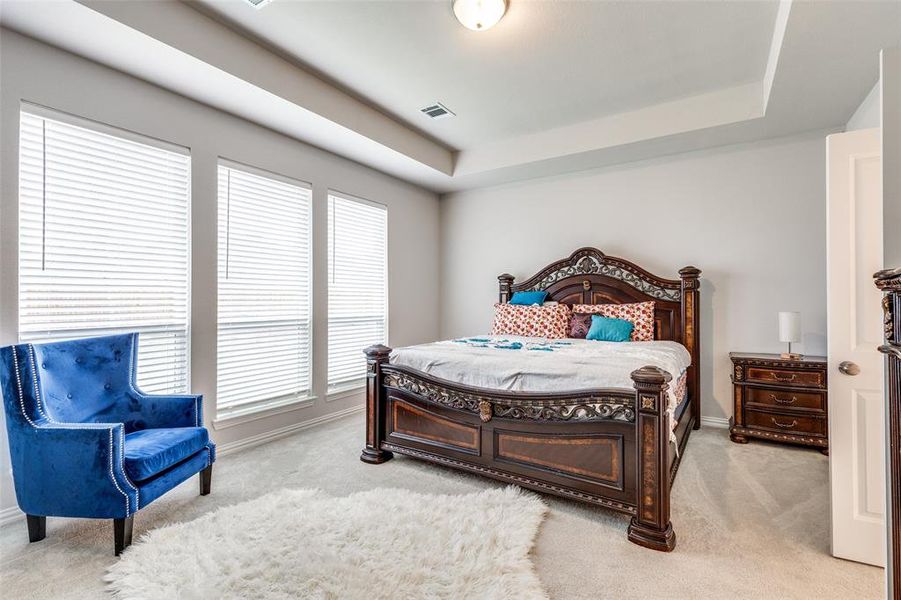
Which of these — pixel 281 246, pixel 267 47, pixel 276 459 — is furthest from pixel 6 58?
pixel 276 459

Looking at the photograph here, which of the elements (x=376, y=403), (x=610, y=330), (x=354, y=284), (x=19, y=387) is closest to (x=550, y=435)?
(x=376, y=403)

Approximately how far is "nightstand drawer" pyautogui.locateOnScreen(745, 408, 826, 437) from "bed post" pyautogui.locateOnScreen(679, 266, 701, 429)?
48 cm

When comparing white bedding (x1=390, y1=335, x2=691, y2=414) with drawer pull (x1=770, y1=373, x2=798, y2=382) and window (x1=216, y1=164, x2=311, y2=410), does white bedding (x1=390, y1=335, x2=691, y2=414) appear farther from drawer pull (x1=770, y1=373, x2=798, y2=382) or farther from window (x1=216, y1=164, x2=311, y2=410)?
window (x1=216, y1=164, x2=311, y2=410)

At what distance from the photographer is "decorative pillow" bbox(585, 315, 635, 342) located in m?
3.86

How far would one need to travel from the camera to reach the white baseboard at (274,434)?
3.32 m

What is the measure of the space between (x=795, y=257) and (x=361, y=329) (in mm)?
4147

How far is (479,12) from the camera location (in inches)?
96.0

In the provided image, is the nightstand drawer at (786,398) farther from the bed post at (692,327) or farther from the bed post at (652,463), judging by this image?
the bed post at (652,463)

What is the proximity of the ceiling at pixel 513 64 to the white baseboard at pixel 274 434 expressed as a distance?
8.48 ft

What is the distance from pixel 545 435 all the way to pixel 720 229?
9.68 feet

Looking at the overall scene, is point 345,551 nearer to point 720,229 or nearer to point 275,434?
point 275,434

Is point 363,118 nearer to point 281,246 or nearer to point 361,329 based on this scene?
point 281,246

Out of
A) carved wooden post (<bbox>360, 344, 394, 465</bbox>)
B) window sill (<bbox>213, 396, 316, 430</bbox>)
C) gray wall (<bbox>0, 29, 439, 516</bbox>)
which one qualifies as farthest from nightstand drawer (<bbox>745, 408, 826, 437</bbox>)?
window sill (<bbox>213, 396, 316, 430</bbox>)

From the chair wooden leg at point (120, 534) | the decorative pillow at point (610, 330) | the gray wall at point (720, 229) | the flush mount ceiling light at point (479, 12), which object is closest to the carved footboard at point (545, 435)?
the chair wooden leg at point (120, 534)
